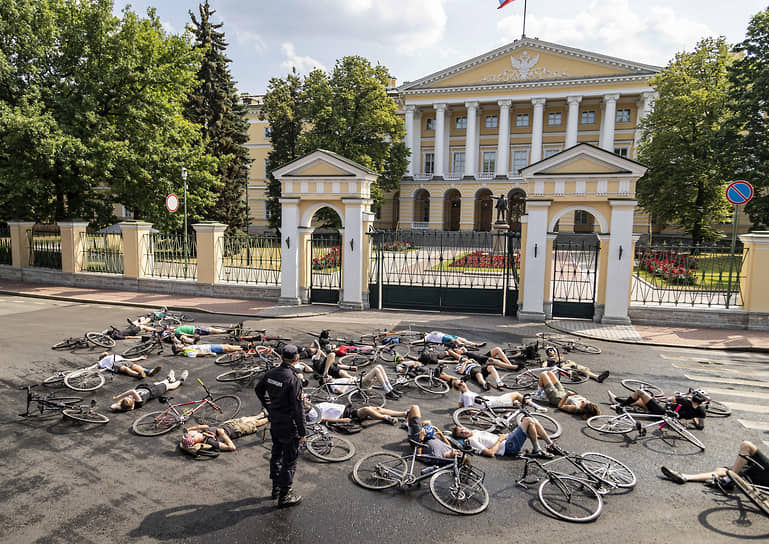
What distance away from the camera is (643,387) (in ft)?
31.9

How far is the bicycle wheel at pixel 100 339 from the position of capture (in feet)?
40.6

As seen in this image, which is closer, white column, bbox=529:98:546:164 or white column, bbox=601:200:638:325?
white column, bbox=601:200:638:325

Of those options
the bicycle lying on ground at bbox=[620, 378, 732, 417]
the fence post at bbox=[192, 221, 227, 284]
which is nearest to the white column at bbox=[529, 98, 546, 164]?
the fence post at bbox=[192, 221, 227, 284]

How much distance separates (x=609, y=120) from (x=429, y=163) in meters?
20.0

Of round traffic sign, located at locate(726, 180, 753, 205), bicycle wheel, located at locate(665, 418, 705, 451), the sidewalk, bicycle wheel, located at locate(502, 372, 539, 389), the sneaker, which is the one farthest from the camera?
round traffic sign, located at locate(726, 180, 753, 205)

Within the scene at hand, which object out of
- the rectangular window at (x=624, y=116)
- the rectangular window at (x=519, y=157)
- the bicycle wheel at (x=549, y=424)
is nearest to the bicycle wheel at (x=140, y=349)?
the bicycle wheel at (x=549, y=424)

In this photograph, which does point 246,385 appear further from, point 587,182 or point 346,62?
point 346,62

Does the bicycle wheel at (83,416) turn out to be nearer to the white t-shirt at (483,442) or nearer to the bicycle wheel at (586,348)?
the white t-shirt at (483,442)

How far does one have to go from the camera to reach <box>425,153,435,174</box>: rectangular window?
57.9 metres

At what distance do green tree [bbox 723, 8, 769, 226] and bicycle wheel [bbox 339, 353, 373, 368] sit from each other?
2920cm

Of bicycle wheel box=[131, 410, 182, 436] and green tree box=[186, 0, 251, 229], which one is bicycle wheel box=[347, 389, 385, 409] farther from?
green tree box=[186, 0, 251, 229]

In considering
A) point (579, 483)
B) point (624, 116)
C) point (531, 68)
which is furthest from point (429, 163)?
point (579, 483)

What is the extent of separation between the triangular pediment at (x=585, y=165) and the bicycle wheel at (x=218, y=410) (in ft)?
39.9

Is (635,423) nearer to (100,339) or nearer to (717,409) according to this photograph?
(717,409)
